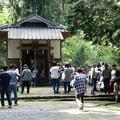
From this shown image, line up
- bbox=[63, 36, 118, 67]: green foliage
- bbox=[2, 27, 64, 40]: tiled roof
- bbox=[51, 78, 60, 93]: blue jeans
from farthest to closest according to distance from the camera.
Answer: bbox=[63, 36, 118, 67]: green foliage → bbox=[2, 27, 64, 40]: tiled roof → bbox=[51, 78, 60, 93]: blue jeans

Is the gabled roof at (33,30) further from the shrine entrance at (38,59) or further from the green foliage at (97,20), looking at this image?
the green foliage at (97,20)

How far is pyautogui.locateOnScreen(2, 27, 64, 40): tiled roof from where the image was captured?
32000mm

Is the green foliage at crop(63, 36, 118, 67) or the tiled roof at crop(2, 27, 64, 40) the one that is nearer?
the tiled roof at crop(2, 27, 64, 40)

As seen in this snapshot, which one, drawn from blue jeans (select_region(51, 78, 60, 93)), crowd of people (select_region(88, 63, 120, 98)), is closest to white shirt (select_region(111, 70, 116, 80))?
crowd of people (select_region(88, 63, 120, 98))

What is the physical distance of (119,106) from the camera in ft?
68.6

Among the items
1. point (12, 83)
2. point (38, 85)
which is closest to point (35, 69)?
point (38, 85)

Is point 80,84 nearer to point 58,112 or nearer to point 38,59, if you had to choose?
point 58,112

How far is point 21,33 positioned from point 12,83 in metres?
12.5

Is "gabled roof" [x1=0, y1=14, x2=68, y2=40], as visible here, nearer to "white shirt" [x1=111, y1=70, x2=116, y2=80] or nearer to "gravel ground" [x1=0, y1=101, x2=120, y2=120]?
"white shirt" [x1=111, y1=70, x2=116, y2=80]

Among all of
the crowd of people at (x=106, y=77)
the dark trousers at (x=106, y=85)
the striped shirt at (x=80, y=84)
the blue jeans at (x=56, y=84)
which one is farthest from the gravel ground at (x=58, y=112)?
the blue jeans at (x=56, y=84)

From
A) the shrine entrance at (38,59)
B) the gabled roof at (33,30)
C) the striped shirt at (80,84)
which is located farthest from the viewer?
the shrine entrance at (38,59)

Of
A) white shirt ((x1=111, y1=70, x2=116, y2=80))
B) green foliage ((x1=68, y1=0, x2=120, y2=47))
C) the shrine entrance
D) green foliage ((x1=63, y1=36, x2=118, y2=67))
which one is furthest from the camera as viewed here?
green foliage ((x1=63, y1=36, x2=118, y2=67))

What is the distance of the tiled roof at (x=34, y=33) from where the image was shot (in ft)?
105

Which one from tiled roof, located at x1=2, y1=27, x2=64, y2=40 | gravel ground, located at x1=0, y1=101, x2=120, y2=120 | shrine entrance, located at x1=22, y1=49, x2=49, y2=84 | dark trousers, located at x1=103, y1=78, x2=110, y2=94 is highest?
tiled roof, located at x1=2, y1=27, x2=64, y2=40
